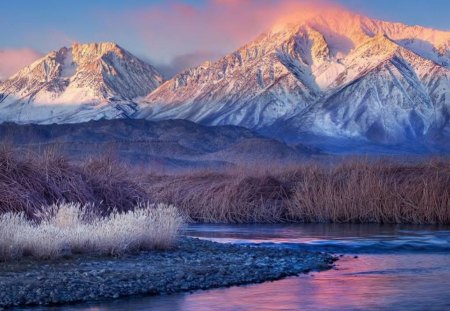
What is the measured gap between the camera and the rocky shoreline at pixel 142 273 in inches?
764

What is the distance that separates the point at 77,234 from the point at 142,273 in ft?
10.3

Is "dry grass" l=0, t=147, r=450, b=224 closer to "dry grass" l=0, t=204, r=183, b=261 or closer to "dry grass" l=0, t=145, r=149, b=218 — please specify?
"dry grass" l=0, t=145, r=149, b=218

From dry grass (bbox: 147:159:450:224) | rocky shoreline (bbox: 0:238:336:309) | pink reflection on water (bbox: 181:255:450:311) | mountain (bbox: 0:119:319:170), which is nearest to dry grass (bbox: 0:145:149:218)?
rocky shoreline (bbox: 0:238:336:309)

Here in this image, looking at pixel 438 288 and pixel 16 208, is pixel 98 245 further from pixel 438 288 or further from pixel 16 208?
pixel 438 288

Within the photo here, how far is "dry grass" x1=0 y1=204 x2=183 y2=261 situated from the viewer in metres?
22.8

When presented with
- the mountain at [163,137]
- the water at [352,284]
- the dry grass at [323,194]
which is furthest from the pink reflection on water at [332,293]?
the mountain at [163,137]

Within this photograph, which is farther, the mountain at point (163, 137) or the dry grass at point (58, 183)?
the mountain at point (163, 137)

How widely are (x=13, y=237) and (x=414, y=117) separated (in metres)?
177

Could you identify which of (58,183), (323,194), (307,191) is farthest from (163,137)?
(58,183)

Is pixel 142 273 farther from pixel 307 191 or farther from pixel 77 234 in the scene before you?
pixel 307 191

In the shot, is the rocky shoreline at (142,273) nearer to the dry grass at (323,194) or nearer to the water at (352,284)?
the water at (352,284)

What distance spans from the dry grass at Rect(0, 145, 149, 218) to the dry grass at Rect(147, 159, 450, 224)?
7141 mm

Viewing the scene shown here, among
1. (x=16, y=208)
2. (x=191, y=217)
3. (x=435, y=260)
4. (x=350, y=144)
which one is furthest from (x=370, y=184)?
(x=350, y=144)

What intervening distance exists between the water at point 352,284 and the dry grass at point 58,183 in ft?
13.8
